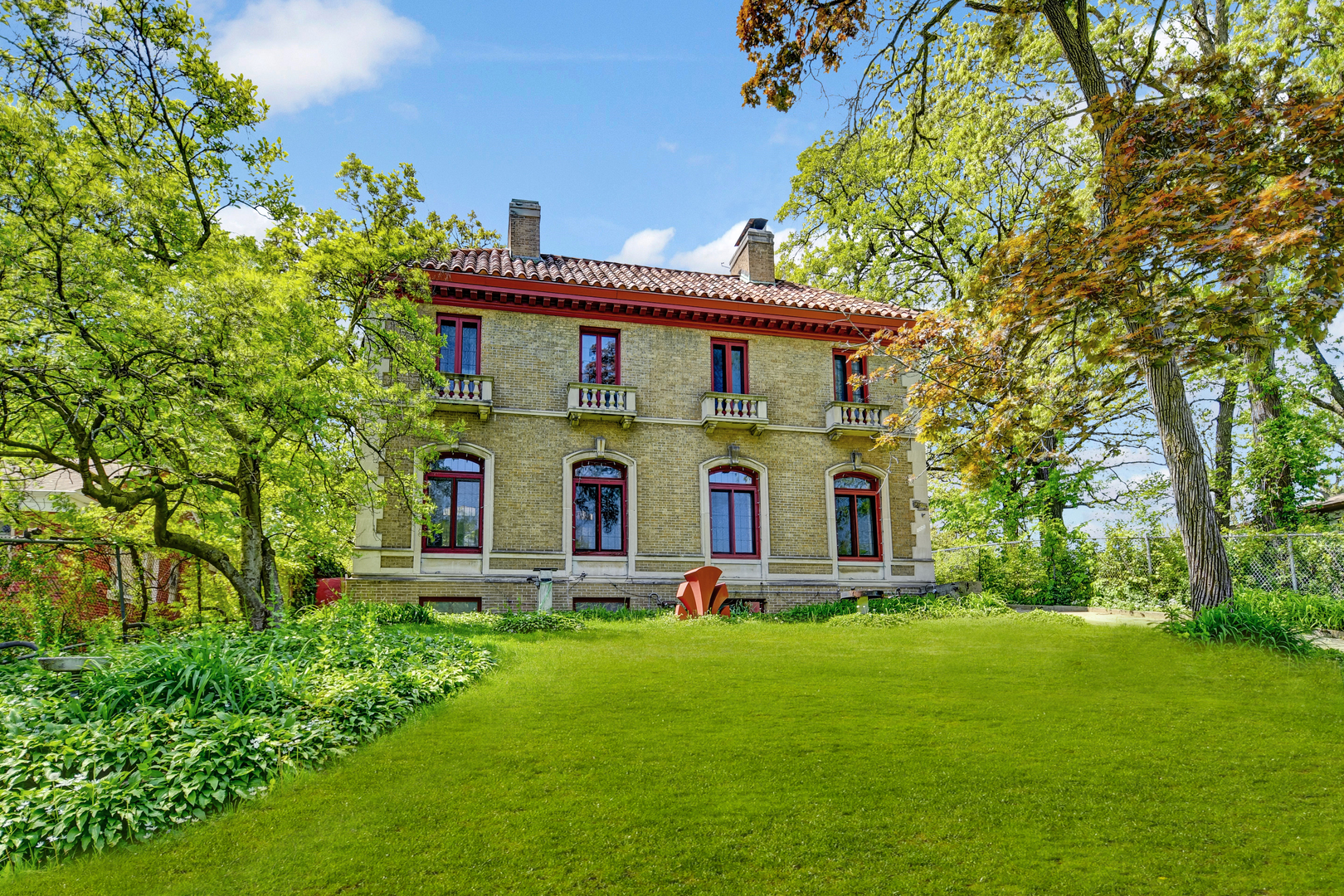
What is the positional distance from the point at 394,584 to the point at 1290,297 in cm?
1631

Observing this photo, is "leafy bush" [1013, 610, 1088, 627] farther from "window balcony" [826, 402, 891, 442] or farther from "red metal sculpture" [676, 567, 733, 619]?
"window balcony" [826, 402, 891, 442]

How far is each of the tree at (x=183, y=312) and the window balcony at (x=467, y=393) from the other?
263cm

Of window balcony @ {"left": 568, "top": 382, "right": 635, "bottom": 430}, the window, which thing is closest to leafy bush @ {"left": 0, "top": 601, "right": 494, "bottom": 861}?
the window

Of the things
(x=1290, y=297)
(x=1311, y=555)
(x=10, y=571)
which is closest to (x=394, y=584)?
(x=10, y=571)

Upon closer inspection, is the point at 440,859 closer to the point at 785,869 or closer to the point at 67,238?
the point at 785,869

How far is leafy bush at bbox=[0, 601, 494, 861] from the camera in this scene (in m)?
4.18

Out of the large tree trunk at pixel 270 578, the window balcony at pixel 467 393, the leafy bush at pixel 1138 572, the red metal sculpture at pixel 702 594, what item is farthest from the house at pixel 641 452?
the large tree trunk at pixel 270 578

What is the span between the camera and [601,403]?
59.2 ft

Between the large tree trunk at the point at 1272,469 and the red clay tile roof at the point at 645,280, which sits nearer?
the large tree trunk at the point at 1272,469

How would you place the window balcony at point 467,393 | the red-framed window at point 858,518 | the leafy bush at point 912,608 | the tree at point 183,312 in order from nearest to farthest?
the tree at point 183,312
the leafy bush at point 912,608
the window balcony at point 467,393
the red-framed window at point 858,518

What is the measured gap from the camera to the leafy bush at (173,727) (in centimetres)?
418

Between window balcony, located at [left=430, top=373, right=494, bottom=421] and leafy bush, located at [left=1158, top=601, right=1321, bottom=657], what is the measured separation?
13.6 m

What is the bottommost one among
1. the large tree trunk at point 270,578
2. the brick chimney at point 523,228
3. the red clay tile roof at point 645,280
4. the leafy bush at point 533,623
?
the leafy bush at point 533,623

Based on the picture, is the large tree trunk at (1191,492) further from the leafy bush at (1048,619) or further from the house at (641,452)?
the house at (641,452)
